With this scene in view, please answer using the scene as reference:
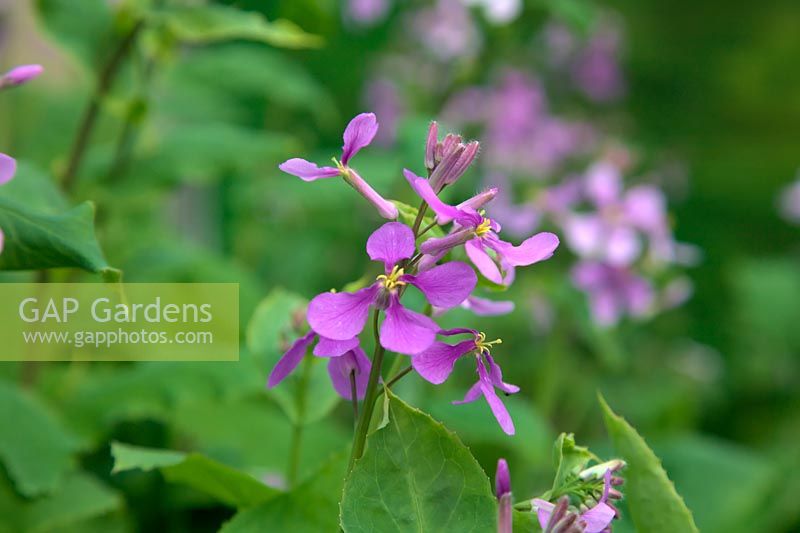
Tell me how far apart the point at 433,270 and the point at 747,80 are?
2.59m

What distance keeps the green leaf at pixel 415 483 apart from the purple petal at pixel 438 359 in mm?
19

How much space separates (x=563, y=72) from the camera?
6.07 feet

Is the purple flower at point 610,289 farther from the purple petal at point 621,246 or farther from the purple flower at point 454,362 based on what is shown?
the purple flower at point 454,362

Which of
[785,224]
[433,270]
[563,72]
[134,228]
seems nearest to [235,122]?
[134,228]

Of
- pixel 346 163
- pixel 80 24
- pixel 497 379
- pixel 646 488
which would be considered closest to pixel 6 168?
pixel 346 163

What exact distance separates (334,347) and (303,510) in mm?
154

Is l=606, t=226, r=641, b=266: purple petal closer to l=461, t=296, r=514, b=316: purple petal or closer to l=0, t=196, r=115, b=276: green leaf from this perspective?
l=461, t=296, r=514, b=316: purple petal

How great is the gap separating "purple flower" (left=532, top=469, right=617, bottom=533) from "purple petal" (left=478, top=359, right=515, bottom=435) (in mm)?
42

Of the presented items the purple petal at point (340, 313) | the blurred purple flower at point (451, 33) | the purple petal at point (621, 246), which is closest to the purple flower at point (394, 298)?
the purple petal at point (340, 313)

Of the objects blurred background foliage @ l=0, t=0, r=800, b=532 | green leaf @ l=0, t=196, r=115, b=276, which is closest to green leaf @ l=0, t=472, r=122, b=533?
blurred background foliage @ l=0, t=0, r=800, b=532

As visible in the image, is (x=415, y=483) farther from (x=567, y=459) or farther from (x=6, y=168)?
(x=6, y=168)

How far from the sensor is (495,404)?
463 millimetres

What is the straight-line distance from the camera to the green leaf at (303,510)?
56 cm

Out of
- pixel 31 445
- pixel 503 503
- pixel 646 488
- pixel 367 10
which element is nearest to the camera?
pixel 503 503
